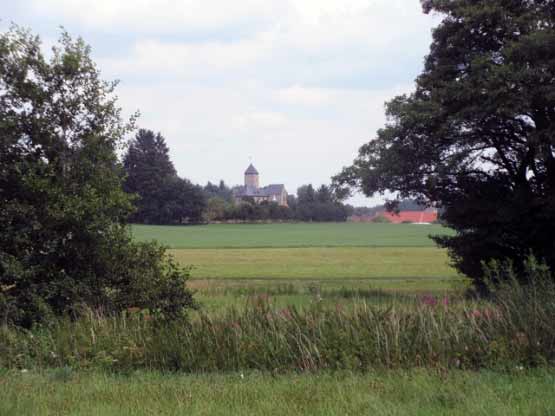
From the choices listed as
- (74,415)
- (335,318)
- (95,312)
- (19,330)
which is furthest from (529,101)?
(74,415)

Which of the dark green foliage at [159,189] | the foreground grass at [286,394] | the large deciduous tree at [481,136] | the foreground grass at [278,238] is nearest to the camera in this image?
the foreground grass at [286,394]

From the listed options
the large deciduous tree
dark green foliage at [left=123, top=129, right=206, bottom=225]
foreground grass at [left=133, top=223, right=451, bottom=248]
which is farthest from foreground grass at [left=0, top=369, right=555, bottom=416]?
dark green foliage at [left=123, top=129, right=206, bottom=225]

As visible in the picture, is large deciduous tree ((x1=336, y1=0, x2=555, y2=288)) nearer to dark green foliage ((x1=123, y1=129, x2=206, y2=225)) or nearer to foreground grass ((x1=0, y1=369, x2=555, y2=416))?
foreground grass ((x1=0, y1=369, x2=555, y2=416))

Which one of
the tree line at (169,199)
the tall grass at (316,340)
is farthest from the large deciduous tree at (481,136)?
the tree line at (169,199)

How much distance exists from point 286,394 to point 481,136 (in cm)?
1528

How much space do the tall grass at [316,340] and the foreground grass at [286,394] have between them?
0.56 m

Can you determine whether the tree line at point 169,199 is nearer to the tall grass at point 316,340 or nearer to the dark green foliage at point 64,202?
the dark green foliage at point 64,202

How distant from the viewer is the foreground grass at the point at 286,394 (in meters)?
5.94

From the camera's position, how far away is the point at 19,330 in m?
9.37

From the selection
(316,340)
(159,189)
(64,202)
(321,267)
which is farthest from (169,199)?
(316,340)

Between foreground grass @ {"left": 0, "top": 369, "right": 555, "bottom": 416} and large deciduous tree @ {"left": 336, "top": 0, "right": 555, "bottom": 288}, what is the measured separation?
12180 mm

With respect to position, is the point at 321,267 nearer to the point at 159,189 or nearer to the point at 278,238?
the point at 278,238

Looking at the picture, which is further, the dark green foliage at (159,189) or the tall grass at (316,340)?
the dark green foliage at (159,189)

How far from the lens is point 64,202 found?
1036 cm
